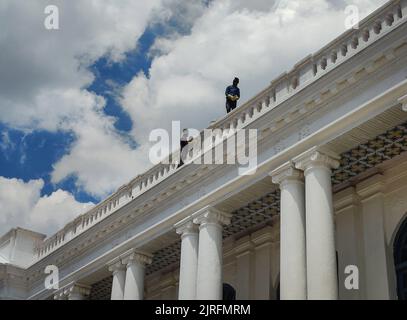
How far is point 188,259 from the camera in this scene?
23594 mm

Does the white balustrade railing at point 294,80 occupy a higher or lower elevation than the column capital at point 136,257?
higher

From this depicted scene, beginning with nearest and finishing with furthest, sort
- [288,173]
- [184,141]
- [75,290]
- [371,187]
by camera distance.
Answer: [288,173], [371,187], [184,141], [75,290]

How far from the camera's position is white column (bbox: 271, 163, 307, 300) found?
1911 cm

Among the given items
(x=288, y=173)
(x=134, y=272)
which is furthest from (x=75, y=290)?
(x=288, y=173)

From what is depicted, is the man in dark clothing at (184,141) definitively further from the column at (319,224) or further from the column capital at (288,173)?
the column at (319,224)

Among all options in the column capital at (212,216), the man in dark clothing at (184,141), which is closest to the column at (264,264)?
the column capital at (212,216)

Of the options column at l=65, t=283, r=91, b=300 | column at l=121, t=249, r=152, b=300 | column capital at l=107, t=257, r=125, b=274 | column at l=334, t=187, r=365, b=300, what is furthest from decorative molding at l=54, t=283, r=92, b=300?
column at l=334, t=187, r=365, b=300

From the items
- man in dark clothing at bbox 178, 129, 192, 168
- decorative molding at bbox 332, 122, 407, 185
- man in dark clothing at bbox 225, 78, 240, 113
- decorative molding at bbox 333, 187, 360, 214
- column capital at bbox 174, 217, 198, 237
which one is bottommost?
column capital at bbox 174, 217, 198, 237

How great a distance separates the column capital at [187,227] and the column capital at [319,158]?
513cm

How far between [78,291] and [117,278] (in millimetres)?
3261

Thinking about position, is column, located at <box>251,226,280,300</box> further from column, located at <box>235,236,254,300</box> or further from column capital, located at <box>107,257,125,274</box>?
column capital, located at <box>107,257,125,274</box>

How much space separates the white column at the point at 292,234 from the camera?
19.1m

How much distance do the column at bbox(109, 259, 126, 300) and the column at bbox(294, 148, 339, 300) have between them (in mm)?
9523

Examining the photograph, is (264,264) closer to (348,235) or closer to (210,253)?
(210,253)
